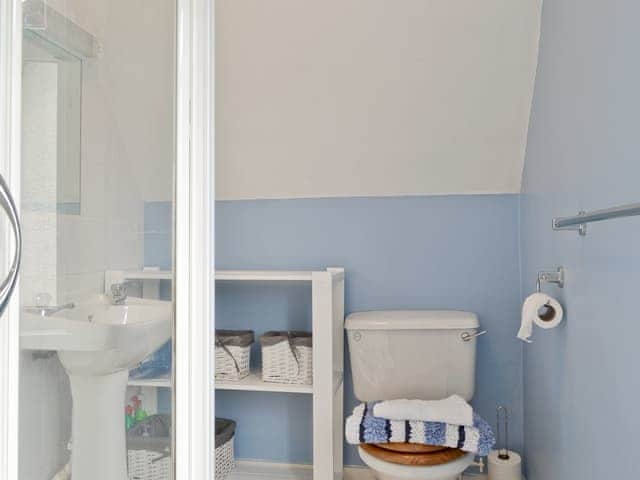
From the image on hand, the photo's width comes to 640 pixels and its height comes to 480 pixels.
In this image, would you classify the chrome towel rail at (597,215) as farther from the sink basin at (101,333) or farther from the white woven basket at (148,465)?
the white woven basket at (148,465)

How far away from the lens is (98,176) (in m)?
0.87

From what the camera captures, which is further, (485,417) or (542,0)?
(485,417)

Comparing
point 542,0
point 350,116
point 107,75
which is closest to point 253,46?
point 350,116

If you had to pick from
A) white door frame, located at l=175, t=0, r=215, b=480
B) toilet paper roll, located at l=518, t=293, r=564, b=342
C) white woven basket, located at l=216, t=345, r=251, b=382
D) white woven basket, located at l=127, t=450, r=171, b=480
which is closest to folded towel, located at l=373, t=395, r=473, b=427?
toilet paper roll, located at l=518, t=293, r=564, b=342

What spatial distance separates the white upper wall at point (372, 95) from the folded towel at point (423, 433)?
986mm

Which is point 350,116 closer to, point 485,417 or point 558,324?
point 558,324

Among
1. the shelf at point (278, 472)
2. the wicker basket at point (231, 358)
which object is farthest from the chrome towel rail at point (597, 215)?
the shelf at point (278, 472)

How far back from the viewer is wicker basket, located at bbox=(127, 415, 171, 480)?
98 cm

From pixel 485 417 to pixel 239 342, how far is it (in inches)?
42.2

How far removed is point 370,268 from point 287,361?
0.54 metres

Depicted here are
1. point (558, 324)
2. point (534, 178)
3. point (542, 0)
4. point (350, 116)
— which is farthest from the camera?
point (350, 116)

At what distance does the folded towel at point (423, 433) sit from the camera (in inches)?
69.7

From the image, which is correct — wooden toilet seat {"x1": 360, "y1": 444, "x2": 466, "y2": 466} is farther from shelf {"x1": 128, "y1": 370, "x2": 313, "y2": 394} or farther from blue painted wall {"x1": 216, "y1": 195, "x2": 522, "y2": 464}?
blue painted wall {"x1": 216, "y1": 195, "x2": 522, "y2": 464}

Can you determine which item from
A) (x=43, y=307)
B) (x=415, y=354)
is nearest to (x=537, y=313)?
(x=415, y=354)
